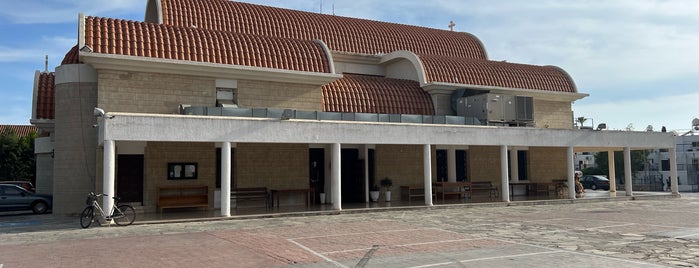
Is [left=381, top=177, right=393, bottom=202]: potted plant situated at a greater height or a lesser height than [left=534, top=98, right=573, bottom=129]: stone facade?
lesser

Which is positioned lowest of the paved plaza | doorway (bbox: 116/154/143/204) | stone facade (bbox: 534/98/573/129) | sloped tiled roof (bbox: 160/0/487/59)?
the paved plaza

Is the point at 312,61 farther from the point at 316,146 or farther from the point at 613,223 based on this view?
the point at 613,223

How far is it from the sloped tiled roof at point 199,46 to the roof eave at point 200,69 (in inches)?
11.0

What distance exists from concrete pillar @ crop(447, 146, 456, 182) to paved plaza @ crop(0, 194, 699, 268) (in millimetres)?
7379

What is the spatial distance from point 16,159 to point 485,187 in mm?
32481

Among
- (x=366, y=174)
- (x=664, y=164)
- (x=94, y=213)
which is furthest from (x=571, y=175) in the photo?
(x=664, y=164)

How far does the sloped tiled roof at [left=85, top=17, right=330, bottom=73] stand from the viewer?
18.7m

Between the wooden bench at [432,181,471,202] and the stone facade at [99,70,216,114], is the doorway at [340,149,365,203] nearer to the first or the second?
the wooden bench at [432,181,471,202]

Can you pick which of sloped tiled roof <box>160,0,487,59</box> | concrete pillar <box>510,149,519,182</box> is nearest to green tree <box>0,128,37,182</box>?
sloped tiled roof <box>160,0,487,59</box>

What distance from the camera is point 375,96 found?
2436 centimetres

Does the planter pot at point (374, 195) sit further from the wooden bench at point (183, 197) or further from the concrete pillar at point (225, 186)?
the concrete pillar at point (225, 186)

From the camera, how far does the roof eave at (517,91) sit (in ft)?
83.8

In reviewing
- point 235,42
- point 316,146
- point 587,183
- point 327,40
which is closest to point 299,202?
point 316,146

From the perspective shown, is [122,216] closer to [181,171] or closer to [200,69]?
[181,171]
